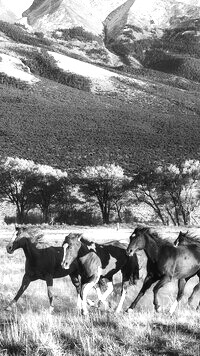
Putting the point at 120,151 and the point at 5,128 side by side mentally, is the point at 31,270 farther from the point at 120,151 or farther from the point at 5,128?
the point at 5,128

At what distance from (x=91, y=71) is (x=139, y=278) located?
191m

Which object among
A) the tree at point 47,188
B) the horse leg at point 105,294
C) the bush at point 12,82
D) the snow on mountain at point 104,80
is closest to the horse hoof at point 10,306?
the horse leg at point 105,294

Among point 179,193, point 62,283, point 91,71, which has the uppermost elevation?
point 91,71

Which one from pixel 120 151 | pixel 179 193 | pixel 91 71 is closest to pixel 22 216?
pixel 179 193

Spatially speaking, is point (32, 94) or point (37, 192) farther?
point (32, 94)

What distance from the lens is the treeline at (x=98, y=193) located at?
164ft

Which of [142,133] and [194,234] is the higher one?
[142,133]

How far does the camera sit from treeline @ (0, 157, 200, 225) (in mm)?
50000

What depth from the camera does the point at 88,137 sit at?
10544 centimetres

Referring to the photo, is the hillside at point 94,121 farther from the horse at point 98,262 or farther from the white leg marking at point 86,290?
the white leg marking at point 86,290

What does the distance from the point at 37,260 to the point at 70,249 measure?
44.0 inches

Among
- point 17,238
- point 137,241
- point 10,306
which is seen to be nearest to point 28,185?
point 17,238

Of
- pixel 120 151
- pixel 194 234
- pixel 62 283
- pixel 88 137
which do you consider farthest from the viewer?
pixel 88 137

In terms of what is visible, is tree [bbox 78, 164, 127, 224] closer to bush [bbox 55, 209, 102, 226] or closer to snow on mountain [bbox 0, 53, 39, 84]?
bush [bbox 55, 209, 102, 226]
